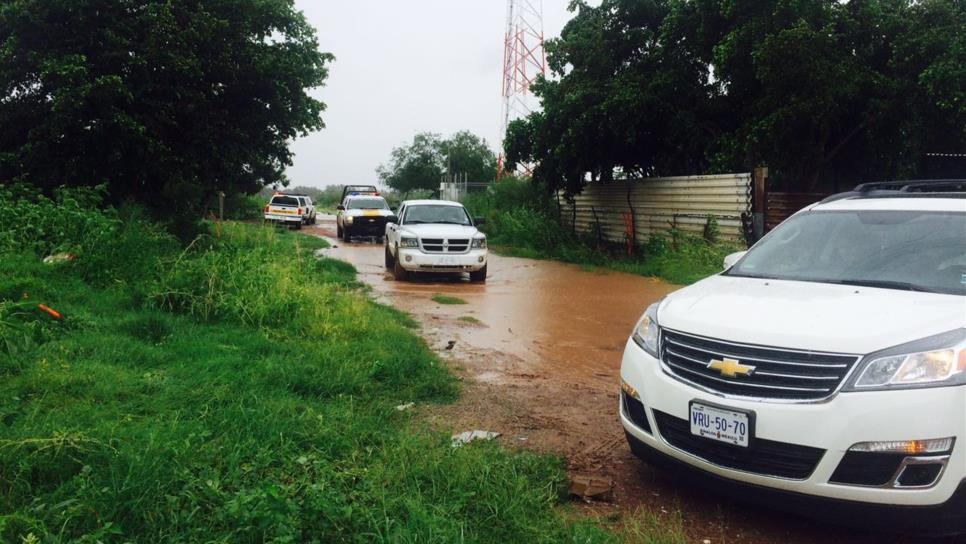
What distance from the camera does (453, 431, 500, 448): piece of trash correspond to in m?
4.51

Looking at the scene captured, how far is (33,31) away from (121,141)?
273 cm

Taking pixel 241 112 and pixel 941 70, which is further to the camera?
pixel 241 112

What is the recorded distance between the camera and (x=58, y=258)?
344 inches

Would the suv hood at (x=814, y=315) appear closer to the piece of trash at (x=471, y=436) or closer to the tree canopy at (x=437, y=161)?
the piece of trash at (x=471, y=436)

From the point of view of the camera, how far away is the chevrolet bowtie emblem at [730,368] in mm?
3383

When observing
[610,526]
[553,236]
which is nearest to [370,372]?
[610,526]

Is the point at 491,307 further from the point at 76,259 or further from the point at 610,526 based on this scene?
the point at 610,526

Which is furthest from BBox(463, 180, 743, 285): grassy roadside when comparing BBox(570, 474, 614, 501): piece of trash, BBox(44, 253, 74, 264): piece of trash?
BBox(44, 253, 74, 264): piece of trash

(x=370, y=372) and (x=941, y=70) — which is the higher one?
(x=941, y=70)

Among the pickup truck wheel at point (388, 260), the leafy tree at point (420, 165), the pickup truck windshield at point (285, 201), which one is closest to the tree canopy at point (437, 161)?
the leafy tree at point (420, 165)

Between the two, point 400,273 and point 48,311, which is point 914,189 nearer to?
point 48,311

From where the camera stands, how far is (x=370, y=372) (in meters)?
5.84

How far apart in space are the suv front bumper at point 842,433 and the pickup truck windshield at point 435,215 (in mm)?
11849

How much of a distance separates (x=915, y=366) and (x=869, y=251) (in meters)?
1.41
